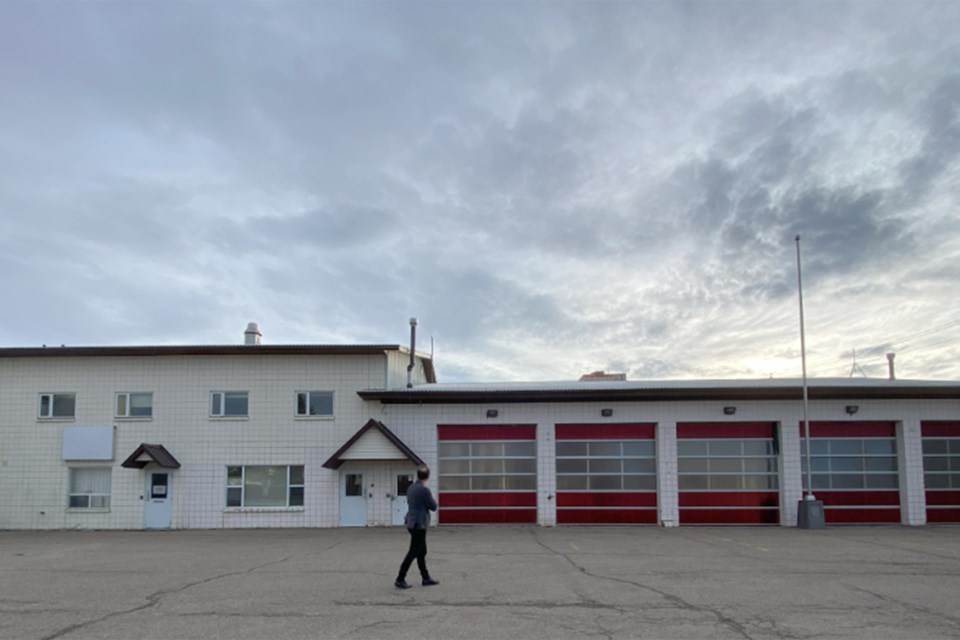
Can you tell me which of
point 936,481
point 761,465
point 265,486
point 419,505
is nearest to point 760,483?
point 761,465

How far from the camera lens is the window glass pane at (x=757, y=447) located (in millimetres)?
24438

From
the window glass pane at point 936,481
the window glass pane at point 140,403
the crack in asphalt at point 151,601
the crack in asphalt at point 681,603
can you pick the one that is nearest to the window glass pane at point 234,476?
the window glass pane at point 140,403

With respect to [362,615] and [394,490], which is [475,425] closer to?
[394,490]

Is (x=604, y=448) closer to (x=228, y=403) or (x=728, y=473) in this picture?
(x=728, y=473)

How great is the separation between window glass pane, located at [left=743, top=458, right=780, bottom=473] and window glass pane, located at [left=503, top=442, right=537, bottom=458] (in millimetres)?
6701

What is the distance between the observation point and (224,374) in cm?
2498

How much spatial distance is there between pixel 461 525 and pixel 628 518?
526 cm

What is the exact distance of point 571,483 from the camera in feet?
80.5

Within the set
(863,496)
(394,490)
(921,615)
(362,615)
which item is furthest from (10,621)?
(863,496)

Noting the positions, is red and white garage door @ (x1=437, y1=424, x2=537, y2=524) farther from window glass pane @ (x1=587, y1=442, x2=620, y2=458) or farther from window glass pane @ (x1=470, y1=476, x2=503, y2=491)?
window glass pane @ (x1=587, y1=442, x2=620, y2=458)

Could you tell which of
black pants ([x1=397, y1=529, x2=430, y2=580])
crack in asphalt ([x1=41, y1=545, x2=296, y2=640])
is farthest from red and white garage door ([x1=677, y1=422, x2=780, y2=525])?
black pants ([x1=397, y1=529, x2=430, y2=580])

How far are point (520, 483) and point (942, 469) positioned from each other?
13.2m

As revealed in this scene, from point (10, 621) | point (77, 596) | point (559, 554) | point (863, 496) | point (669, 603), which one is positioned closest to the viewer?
point (10, 621)

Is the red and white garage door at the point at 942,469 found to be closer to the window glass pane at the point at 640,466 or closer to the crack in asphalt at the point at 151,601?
the window glass pane at the point at 640,466
